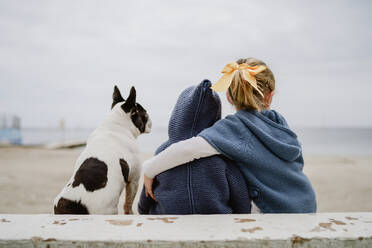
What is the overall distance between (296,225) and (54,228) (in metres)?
1.13

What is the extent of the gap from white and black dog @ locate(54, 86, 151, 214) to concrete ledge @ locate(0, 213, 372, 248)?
3.19 feet

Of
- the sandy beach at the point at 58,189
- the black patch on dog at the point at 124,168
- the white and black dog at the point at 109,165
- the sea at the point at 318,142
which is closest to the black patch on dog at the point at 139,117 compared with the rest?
the white and black dog at the point at 109,165

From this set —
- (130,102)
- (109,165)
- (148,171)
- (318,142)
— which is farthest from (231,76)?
(318,142)

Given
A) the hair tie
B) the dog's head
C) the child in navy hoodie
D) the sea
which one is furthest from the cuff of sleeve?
the sea

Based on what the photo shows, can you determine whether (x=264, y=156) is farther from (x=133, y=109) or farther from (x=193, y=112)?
(x=133, y=109)

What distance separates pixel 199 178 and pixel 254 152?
1.26ft

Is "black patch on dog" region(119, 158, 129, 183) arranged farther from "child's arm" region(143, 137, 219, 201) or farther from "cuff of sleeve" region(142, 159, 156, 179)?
"child's arm" region(143, 137, 219, 201)

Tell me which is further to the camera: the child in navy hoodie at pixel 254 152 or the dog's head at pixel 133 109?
the dog's head at pixel 133 109

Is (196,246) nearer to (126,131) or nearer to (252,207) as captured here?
(252,207)

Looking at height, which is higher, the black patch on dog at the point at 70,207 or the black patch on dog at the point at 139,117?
the black patch on dog at the point at 139,117

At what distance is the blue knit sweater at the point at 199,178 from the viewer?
67.1 inches

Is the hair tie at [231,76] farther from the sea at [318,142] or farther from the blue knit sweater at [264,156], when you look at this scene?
the sea at [318,142]

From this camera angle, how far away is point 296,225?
51.1 inches

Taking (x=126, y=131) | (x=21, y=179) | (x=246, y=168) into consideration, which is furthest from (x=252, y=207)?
(x=21, y=179)
